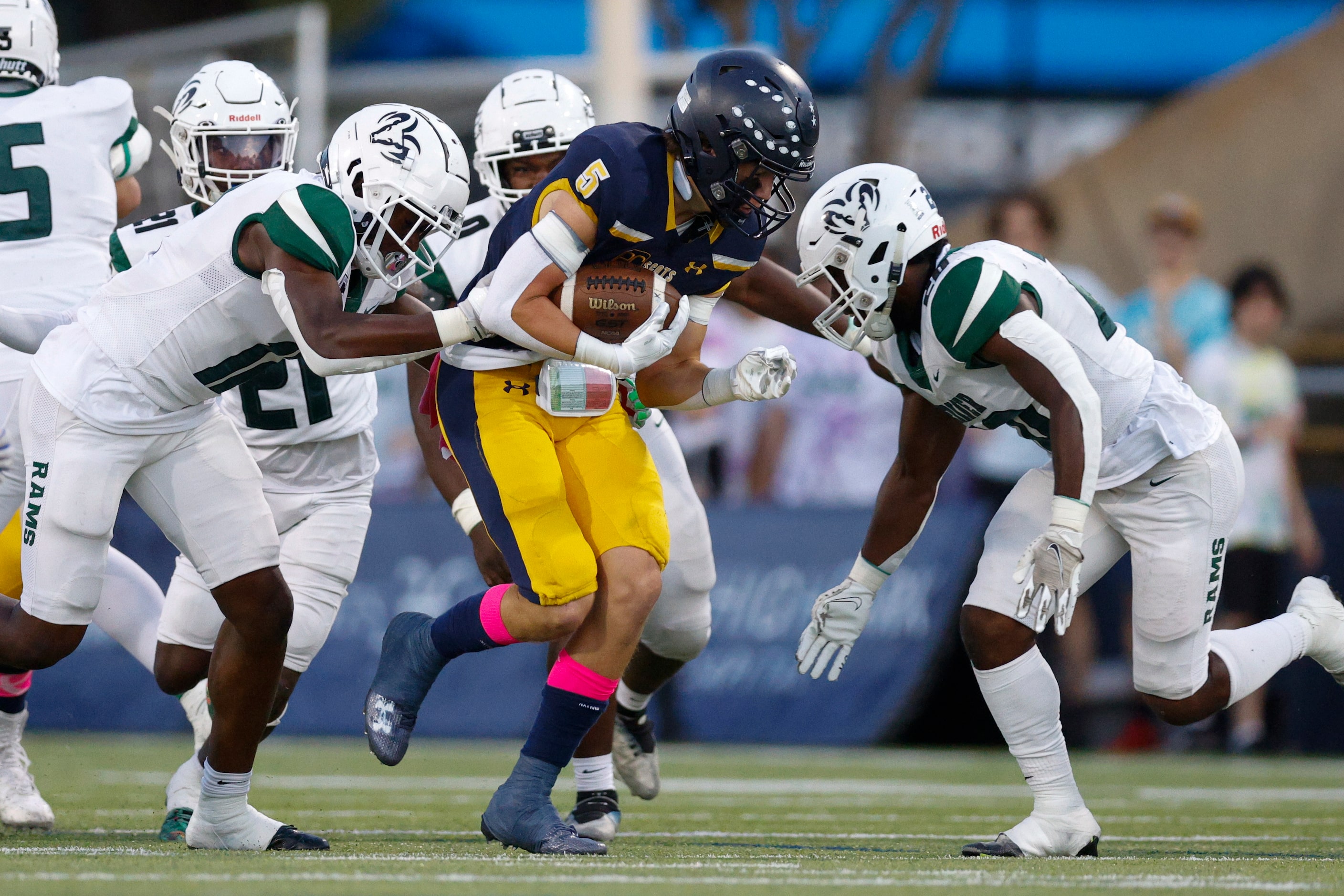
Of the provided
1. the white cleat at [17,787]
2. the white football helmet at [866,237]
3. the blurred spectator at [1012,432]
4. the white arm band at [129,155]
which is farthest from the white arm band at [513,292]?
the blurred spectator at [1012,432]

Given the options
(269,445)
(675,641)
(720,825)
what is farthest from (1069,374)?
(269,445)

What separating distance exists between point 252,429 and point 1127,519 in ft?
8.38

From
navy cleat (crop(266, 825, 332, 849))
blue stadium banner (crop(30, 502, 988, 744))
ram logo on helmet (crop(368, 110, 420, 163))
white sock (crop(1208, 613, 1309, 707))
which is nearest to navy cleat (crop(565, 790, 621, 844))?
navy cleat (crop(266, 825, 332, 849))

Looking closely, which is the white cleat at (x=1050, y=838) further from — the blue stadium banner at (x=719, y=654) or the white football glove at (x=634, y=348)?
the blue stadium banner at (x=719, y=654)

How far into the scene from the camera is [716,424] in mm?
9727

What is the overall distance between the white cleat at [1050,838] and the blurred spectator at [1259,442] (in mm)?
4113

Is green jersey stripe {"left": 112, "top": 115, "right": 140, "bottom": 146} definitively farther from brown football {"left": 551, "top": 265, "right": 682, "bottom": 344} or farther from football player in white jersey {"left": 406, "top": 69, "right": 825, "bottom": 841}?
brown football {"left": 551, "top": 265, "right": 682, "bottom": 344}

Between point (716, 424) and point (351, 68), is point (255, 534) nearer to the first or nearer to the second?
point (716, 424)

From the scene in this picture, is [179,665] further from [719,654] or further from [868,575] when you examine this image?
[719,654]

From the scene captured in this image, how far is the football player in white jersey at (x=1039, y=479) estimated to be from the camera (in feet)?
15.1

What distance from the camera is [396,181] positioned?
4.59m

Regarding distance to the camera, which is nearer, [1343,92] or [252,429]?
[252,429]

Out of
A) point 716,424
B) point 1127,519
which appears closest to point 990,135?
point 716,424

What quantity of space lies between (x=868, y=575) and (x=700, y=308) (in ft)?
2.97
